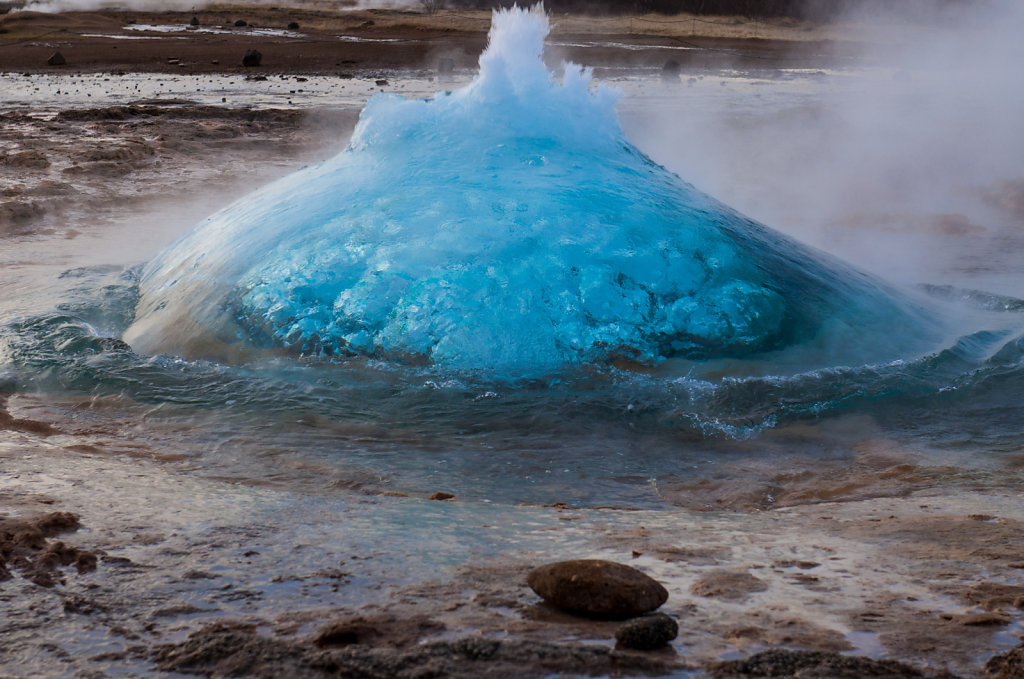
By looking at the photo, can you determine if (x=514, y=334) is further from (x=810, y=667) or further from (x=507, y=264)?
(x=810, y=667)

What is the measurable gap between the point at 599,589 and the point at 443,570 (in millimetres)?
384

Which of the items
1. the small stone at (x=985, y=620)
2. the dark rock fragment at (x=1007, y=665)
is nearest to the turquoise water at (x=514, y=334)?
the small stone at (x=985, y=620)

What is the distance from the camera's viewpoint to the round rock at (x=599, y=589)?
1644 millimetres

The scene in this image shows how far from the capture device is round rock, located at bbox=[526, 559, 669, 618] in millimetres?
1644

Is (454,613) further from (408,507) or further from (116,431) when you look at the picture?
(116,431)

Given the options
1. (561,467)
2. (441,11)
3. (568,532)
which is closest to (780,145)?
(561,467)

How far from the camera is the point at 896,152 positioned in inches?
388

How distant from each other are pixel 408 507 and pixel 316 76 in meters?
15.2

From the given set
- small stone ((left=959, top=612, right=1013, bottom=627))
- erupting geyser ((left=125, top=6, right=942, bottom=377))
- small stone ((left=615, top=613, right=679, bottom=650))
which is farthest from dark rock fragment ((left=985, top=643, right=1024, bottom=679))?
erupting geyser ((left=125, top=6, right=942, bottom=377))

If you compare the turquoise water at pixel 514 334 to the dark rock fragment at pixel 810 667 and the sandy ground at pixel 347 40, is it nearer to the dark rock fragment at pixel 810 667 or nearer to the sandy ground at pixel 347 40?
the dark rock fragment at pixel 810 667

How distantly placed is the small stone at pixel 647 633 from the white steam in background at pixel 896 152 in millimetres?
4379

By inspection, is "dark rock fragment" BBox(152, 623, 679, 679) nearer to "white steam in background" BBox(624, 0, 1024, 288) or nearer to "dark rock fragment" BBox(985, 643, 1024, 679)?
"dark rock fragment" BBox(985, 643, 1024, 679)

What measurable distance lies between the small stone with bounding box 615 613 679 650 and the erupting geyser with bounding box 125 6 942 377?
73.2 inches

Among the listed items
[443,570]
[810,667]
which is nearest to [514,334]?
[443,570]
